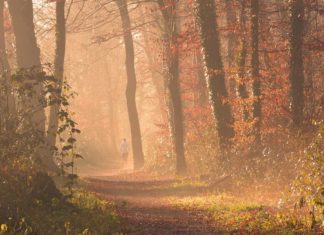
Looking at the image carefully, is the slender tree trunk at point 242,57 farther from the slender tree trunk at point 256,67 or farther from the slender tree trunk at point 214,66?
the slender tree trunk at point 214,66

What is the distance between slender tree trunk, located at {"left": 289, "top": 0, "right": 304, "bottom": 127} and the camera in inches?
622

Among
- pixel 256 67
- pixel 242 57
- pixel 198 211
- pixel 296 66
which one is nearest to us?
pixel 198 211

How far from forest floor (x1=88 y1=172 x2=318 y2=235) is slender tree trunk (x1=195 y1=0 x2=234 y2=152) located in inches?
87.4

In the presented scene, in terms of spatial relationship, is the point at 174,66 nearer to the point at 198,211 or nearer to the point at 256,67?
the point at 256,67

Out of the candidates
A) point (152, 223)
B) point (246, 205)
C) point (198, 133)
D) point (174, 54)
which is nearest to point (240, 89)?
point (174, 54)

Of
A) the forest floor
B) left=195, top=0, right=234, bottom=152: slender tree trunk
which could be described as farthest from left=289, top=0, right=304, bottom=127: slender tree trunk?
left=195, top=0, right=234, bottom=152: slender tree trunk

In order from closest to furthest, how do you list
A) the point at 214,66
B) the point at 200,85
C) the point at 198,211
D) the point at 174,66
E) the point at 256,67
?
the point at 198,211, the point at 256,67, the point at 214,66, the point at 174,66, the point at 200,85

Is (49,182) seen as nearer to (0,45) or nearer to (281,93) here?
(281,93)

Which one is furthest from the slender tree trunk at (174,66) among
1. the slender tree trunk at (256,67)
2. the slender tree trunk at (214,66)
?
the slender tree trunk at (256,67)

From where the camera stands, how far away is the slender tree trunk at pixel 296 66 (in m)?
15.8

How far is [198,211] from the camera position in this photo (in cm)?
1310

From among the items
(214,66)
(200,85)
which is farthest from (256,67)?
(200,85)

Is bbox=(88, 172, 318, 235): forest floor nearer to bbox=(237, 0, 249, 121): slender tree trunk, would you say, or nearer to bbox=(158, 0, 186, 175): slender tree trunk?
bbox=(158, 0, 186, 175): slender tree trunk

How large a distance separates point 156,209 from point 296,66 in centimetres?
631
